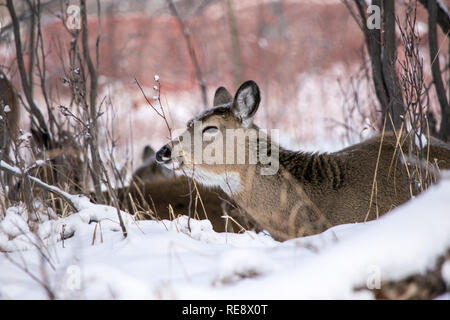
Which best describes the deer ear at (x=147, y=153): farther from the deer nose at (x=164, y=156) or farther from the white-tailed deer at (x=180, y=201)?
the deer nose at (x=164, y=156)

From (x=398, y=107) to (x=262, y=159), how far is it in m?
1.57

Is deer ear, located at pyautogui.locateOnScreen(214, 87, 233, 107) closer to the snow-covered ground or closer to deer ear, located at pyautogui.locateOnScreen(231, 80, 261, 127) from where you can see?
deer ear, located at pyautogui.locateOnScreen(231, 80, 261, 127)

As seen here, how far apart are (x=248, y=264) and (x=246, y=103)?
2.16m

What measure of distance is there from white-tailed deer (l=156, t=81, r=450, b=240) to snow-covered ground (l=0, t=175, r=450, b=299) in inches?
26.9

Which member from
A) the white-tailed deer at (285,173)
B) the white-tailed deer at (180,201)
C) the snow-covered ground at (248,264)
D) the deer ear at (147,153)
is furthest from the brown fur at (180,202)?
the deer ear at (147,153)

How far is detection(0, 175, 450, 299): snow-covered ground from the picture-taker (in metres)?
2.37

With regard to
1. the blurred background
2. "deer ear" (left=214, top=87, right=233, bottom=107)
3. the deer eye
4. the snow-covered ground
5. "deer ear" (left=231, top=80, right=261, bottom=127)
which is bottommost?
the snow-covered ground

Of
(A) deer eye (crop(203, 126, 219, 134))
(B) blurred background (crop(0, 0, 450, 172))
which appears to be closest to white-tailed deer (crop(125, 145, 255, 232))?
(A) deer eye (crop(203, 126, 219, 134))

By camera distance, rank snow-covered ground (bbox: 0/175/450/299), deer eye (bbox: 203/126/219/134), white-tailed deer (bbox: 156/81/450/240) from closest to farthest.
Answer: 1. snow-covered ground (bbox: 0/175/450/299)
2. white-tailed deer (bbox: 156/81/450/240)
3. deer eye (bbox: 203/126/219/134)

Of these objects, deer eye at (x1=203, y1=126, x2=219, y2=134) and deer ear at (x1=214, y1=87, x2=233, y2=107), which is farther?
deer ear at (x1=214, y1=87, x2=233, y2=107)
